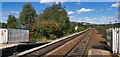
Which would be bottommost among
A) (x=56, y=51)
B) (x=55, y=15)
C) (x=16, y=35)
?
(x=56, y=51)

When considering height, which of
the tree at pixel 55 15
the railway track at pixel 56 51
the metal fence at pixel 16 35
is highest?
the tree at pixel 55 15

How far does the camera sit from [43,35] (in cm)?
4634

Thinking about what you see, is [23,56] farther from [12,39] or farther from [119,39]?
[12,39]

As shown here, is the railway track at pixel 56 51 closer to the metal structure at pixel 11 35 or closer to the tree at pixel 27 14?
the metal structure at pixel 11 35

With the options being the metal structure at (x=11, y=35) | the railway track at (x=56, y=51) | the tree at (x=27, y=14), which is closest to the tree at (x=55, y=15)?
the tree at (x=27, y=14)

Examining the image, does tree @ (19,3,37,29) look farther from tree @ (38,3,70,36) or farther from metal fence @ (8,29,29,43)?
metal fence @ (8,29,29,43)

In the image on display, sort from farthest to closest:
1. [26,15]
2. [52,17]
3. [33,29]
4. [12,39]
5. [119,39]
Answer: [26,15] → [52,17] → [33,29] → [12,39] → [119,39]

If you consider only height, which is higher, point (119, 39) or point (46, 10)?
point (46, 10)

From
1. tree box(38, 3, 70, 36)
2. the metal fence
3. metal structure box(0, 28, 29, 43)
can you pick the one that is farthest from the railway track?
tree box(38, 3, 70, 36)

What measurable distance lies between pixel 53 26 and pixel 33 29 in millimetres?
3985

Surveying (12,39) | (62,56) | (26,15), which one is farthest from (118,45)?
(26,15)

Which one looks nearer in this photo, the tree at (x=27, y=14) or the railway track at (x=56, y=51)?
the railway track at (x=56, y=51)

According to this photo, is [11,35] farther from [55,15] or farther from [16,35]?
[55,15]

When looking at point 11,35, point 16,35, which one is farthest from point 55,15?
point 11,35
